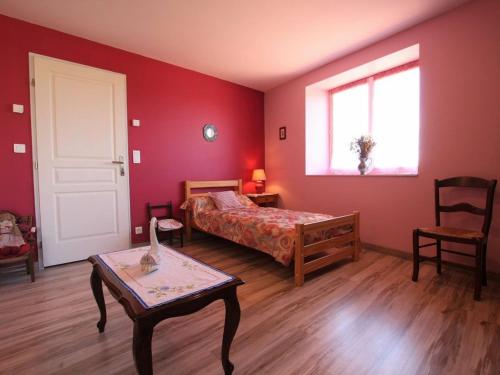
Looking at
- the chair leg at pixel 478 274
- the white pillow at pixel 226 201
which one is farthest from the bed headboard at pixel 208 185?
the chair leg at pixel 478 274

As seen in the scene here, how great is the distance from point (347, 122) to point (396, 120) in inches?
29.8

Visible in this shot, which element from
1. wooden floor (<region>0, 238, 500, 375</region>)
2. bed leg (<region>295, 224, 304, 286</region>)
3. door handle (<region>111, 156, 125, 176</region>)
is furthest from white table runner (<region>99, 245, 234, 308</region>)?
door handle (<region>111, 156, 125, 176</region>)

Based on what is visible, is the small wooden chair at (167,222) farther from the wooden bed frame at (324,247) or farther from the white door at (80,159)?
the wooden bed frame at (324,247)

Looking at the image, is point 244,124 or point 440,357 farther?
point 244,124

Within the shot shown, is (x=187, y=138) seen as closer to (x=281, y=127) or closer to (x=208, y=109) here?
(x=208, y=109)

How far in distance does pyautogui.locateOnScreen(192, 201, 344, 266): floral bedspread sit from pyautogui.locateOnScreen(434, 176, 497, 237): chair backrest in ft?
3.43

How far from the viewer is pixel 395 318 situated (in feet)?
5.59

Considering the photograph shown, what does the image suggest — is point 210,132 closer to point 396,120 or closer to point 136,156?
point 136,156

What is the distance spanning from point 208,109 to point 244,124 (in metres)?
0.74

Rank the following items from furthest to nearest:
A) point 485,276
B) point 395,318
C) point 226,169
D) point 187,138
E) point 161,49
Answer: point 226,169 < point 187,138 < point 161,49 < point 485,276 < point 395,318

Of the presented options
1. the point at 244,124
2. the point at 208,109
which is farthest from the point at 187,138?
the point at 244,124

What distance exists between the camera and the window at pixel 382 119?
3117 mm

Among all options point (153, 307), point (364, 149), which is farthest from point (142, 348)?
point (364, 149)

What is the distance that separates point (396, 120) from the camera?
3258mm
